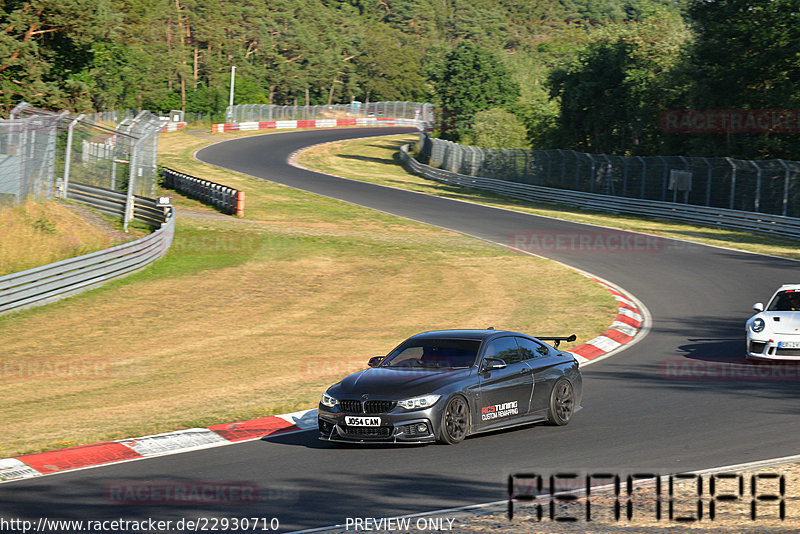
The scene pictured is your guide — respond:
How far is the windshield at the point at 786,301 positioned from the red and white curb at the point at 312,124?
81.2 meters

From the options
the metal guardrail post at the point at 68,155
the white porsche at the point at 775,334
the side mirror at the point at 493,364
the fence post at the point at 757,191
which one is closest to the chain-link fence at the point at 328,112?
the fence post at the point at 757,191

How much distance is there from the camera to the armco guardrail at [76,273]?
2083 centimetres

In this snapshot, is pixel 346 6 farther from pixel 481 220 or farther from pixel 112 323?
pixel 112 323

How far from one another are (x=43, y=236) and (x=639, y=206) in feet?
90.0

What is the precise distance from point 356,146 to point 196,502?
7567 centimetres

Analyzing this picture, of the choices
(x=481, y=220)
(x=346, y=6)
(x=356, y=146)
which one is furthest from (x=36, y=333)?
(x=346, y=6)

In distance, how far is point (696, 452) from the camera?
9.84 meters

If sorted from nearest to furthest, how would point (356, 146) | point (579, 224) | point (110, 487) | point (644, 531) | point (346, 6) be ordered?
point (644, 531) → point (110, 487) → point (579, 224) → point (356, 146) → point (346, 6)

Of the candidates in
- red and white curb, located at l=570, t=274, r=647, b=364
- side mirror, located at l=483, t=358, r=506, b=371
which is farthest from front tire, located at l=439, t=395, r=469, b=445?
red and white curb, located at l=570, t=274, r=647, b=364

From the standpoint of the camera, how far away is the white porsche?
50.8 feet

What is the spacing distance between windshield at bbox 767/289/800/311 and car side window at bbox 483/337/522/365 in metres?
6.92

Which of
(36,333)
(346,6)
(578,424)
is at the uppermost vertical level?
(346,6)

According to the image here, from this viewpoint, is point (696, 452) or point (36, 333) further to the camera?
point (36, 333)

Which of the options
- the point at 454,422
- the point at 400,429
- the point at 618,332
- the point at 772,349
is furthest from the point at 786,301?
the point at 400,429
